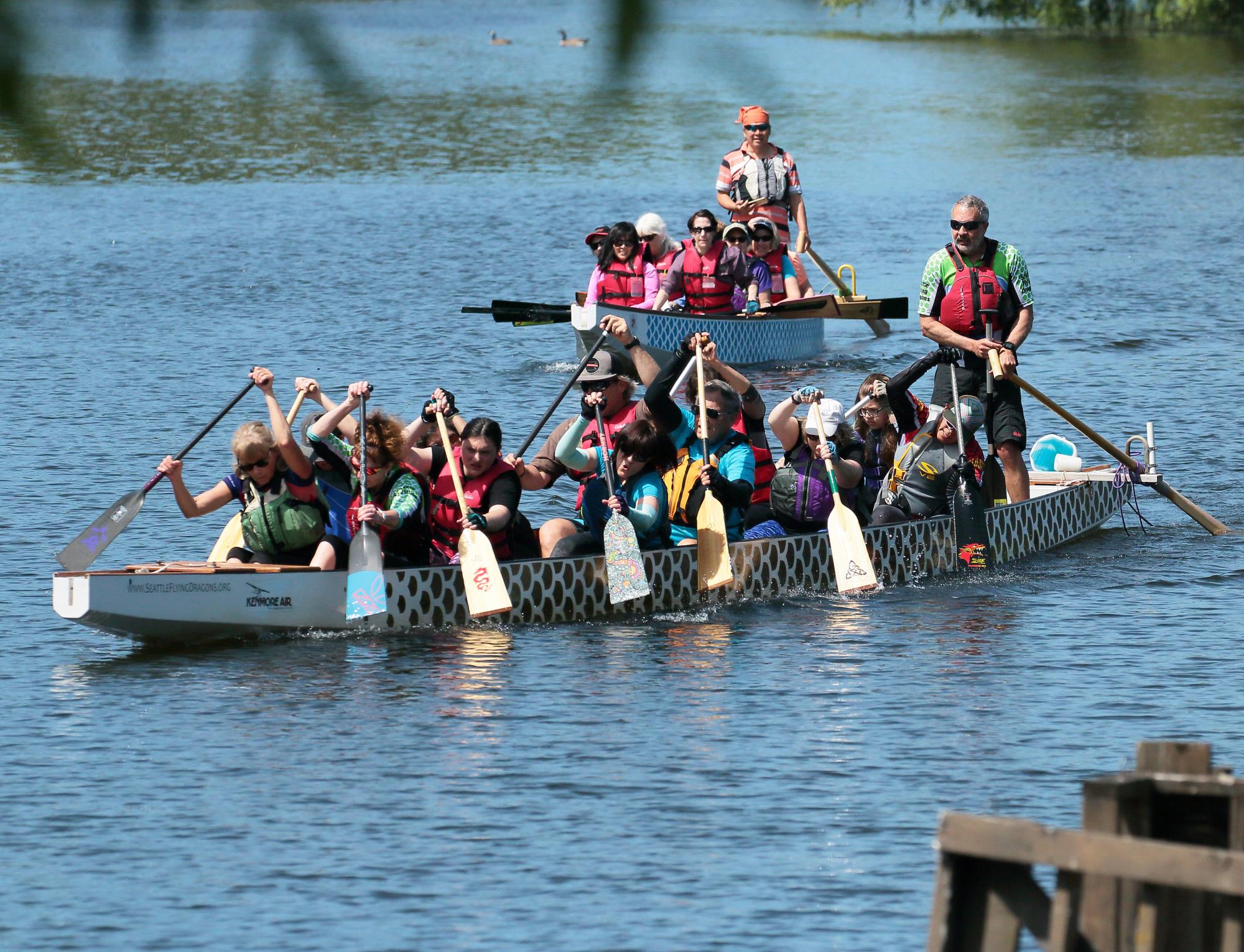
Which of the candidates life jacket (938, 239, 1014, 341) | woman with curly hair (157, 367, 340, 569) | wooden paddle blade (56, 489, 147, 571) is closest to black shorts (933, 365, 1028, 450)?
life jacket (938, 239, 1014, 341)

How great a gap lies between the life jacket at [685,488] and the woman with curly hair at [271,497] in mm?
1860

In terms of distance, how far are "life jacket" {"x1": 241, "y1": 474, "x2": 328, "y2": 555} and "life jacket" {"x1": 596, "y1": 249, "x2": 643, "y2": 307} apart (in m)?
8.29

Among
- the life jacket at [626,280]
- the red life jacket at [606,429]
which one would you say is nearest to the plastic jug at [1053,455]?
the red life jacket at [606,429]

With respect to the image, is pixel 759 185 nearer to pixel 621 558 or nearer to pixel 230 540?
pixel 621 558

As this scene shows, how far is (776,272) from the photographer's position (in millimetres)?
19594

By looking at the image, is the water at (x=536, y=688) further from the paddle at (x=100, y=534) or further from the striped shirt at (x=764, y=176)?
the striped shirt at (x=764, y=176)

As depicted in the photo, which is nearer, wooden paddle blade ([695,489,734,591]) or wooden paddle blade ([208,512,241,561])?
wooden paddle blade ([208,512,241,561])

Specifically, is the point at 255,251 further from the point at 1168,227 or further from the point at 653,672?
the point at 653,672

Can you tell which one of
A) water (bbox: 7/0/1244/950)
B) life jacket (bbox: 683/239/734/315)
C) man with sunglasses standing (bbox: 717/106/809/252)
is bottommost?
water (bbox: 7/0/1244/950)

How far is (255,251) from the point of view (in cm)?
2841

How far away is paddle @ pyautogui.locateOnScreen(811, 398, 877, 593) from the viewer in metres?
11.2

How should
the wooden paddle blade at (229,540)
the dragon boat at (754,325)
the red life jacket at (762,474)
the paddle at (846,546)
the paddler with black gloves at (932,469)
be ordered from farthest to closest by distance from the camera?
the dragon boat at (754,325) → the paddler with black gloves at (932,469) → the red life jacket at (762,474) → the paddle at (846,546) → the wooden paddle blade at (229,540)

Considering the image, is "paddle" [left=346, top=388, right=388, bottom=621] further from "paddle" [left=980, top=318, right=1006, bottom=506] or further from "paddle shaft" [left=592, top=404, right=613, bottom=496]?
"paddle" [left=980, top=318, right=1006, bottom=506]

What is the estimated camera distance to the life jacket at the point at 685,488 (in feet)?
36.1
